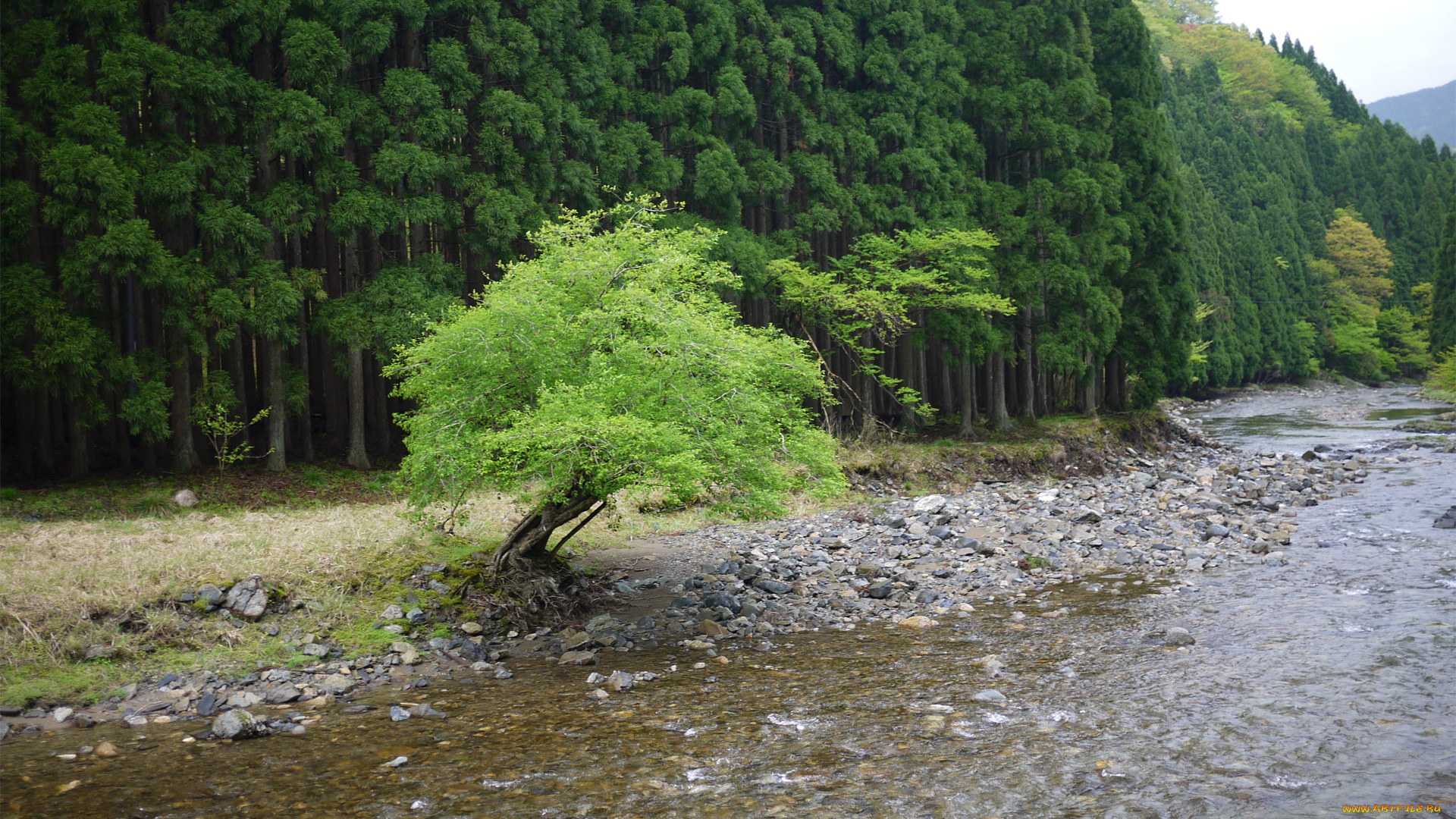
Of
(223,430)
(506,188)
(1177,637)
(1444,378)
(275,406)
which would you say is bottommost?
(1177,637)

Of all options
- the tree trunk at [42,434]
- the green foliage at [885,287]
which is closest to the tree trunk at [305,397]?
the tree trunk at [42,434]

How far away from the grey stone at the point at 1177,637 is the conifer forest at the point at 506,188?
9.46 meters

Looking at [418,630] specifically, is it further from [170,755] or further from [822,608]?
[822,608]

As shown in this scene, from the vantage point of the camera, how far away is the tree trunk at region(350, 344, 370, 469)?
1605 centimetres

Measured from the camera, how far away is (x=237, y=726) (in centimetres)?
636

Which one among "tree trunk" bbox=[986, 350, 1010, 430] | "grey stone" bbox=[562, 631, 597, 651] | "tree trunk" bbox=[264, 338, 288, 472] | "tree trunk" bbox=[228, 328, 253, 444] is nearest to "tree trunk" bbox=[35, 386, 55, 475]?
"tree trunk" bbox=[228, 328, 253, 444]

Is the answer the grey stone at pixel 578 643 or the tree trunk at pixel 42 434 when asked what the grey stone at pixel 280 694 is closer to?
the grey stone at pixel 578 643

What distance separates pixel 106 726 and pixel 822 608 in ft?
20.5

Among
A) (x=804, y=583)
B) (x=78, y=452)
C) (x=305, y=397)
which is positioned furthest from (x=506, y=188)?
(x=804, y=583)

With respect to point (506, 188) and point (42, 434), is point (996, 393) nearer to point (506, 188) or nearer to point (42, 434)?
point (506, 188)

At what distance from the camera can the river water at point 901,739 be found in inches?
210

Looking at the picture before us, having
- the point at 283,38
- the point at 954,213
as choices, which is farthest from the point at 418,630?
the point at 954,213

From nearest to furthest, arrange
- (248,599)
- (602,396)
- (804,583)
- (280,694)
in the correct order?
(280,694) → (602,396) → (248,599) → (804,583)

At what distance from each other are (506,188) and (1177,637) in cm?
1343
